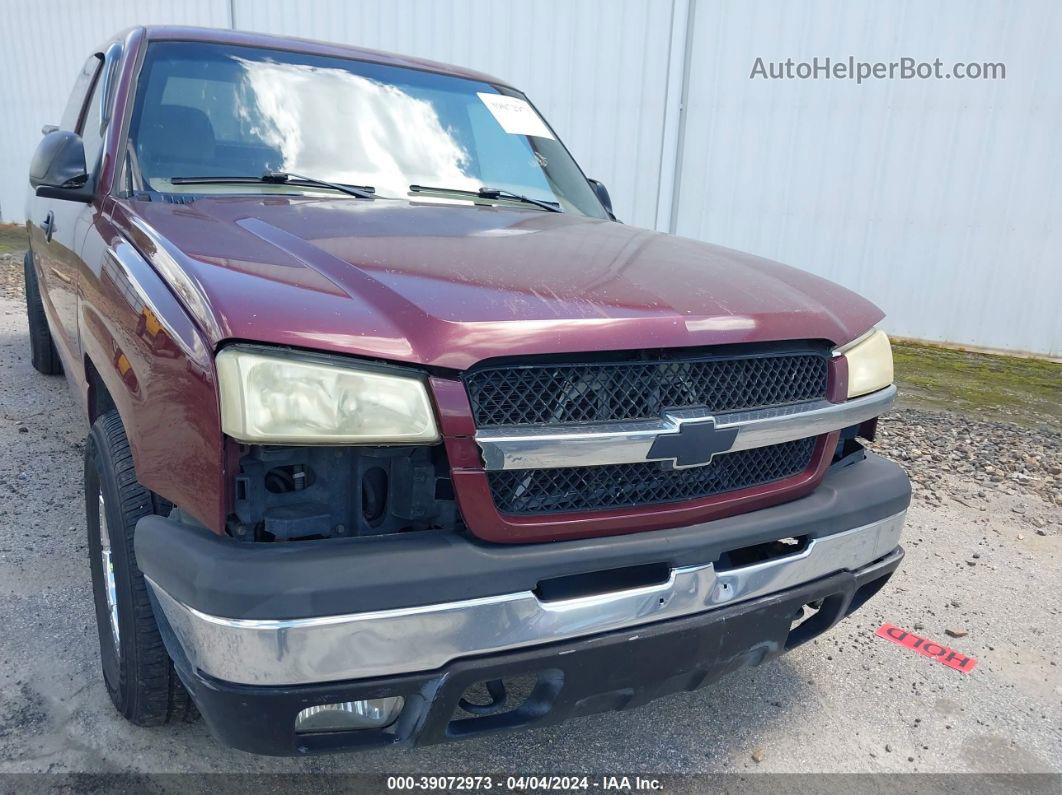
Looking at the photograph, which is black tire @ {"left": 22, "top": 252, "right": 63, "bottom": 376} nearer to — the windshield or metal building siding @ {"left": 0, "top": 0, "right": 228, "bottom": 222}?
the windshield

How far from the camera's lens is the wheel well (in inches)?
91.0

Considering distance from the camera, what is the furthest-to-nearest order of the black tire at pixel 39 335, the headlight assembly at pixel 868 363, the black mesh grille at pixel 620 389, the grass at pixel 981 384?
the grass at pixel 981 384
the black tire at pixel 39 335
the headlight assembly at pixel 868 363
the black mesh grille at pixel 620 389

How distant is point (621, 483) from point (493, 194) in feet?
4.97

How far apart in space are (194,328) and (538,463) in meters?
0.69

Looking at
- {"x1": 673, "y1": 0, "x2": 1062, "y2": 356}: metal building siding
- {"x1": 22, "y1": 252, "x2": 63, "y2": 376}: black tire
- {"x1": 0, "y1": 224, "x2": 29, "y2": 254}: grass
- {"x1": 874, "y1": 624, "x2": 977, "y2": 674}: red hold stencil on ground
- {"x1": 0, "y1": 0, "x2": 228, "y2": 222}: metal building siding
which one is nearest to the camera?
{"x1": 874, "y1": 624, "x2": 977, "y2": 674}: red hold stencil on ground

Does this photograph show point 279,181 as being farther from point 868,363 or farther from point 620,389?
point 868,363

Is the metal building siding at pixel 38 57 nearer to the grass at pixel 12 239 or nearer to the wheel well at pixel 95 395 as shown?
the grass at pixel 12 239

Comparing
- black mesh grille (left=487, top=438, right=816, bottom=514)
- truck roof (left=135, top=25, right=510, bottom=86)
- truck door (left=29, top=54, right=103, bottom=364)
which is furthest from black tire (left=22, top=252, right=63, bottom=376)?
black mesh grille (left=487, top=438, right=816, bottom=514)

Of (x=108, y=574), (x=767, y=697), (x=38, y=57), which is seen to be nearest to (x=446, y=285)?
(x=108, y=574)

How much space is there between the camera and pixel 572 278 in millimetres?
1873

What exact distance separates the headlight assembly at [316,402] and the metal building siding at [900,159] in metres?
6.95

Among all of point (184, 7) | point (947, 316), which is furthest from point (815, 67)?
point (184, 7)

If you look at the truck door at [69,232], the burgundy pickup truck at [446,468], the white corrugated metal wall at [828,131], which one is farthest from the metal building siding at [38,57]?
the burgundy pickup truck at [446,468]

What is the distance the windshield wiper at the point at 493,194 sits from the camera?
2.75 metres
